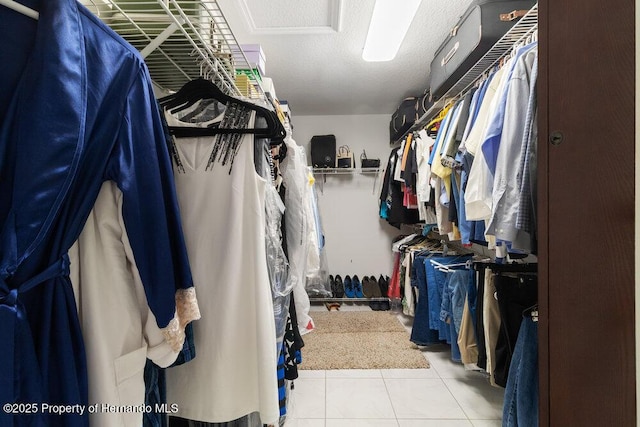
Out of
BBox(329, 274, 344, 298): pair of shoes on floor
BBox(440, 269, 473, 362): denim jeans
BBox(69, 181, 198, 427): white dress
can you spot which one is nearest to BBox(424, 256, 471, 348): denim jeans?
BBox(440, 269, 473, 362): denim jeans

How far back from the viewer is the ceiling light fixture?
1.53 m

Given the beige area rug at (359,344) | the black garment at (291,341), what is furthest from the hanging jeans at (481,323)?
the black garment at (291,341)

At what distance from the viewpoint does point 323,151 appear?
132 inches

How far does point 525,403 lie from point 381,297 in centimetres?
224

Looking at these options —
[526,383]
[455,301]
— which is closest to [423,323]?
[455,301]

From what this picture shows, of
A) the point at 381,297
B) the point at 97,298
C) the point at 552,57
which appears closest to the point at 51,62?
the point at 97,298

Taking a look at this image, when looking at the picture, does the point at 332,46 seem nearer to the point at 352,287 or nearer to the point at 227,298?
the point at 227,298

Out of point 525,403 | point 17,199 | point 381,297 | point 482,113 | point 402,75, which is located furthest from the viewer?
point 381,297

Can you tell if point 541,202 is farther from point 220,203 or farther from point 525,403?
point 525,403

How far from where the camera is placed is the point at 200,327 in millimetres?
815

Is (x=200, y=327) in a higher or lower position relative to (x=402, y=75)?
lower

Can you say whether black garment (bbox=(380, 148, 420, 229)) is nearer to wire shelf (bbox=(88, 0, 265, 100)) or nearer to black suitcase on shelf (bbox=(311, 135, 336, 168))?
black suitcase on shelf (bbox=(311, 135, 336, 168))

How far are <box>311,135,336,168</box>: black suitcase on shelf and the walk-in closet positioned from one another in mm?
1622

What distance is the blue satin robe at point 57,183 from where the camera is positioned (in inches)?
17.6
